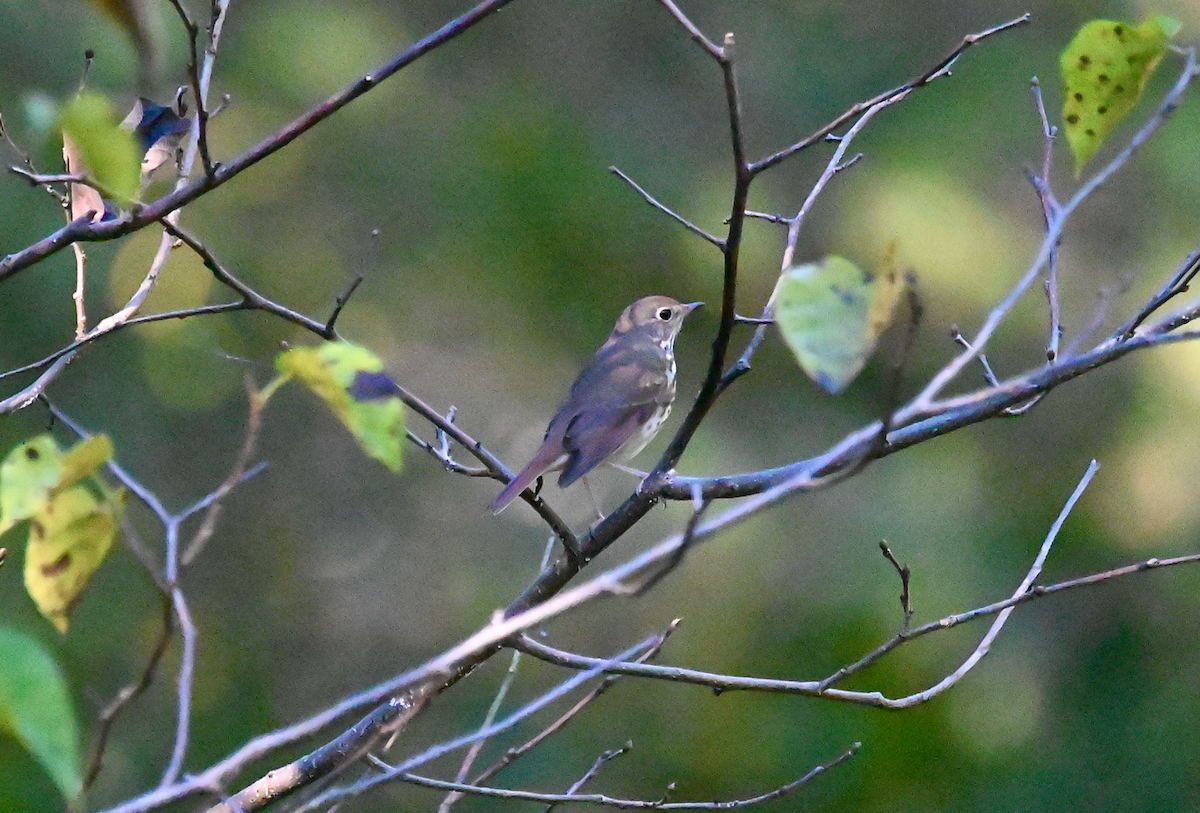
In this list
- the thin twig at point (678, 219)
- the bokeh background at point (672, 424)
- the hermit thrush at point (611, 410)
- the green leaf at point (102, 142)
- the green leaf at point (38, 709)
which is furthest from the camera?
the bokeh background at point (672, 424)

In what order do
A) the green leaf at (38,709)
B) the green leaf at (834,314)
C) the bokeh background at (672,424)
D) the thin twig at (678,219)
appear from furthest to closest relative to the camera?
the bokeh background at (672,424)
the thin twig at (678,219)
the green leaf at (834,314)
the green leaf at (38,709)

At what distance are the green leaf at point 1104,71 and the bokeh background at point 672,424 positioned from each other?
3728 mm

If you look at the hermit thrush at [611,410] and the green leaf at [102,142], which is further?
the hermit thrush at [611,410]

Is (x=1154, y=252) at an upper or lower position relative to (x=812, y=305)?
lower

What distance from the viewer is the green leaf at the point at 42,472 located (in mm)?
1125

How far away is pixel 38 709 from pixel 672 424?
15.6ft

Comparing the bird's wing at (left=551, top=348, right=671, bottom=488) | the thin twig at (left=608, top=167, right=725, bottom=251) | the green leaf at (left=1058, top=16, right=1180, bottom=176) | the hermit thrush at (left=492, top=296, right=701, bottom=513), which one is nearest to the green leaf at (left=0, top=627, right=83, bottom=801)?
the thin twig at (left=608, top=167, right=725, bottom=251)

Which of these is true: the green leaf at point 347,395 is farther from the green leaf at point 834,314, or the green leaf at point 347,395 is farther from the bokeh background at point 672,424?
the bokeh background at point 672,424

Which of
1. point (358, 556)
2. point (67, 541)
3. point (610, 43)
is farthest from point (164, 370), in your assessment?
point (67, 541)

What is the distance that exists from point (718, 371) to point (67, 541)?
753mm

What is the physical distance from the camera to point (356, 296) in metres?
5.66

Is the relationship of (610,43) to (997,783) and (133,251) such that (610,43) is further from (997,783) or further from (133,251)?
(997,783)

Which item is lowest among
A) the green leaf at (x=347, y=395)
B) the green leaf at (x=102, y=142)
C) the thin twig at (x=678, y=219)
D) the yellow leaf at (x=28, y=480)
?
the thin twig at (x=678, y=219)

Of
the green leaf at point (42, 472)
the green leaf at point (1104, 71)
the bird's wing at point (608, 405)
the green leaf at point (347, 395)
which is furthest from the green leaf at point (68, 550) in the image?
the bird's wing at point (608, 405)
